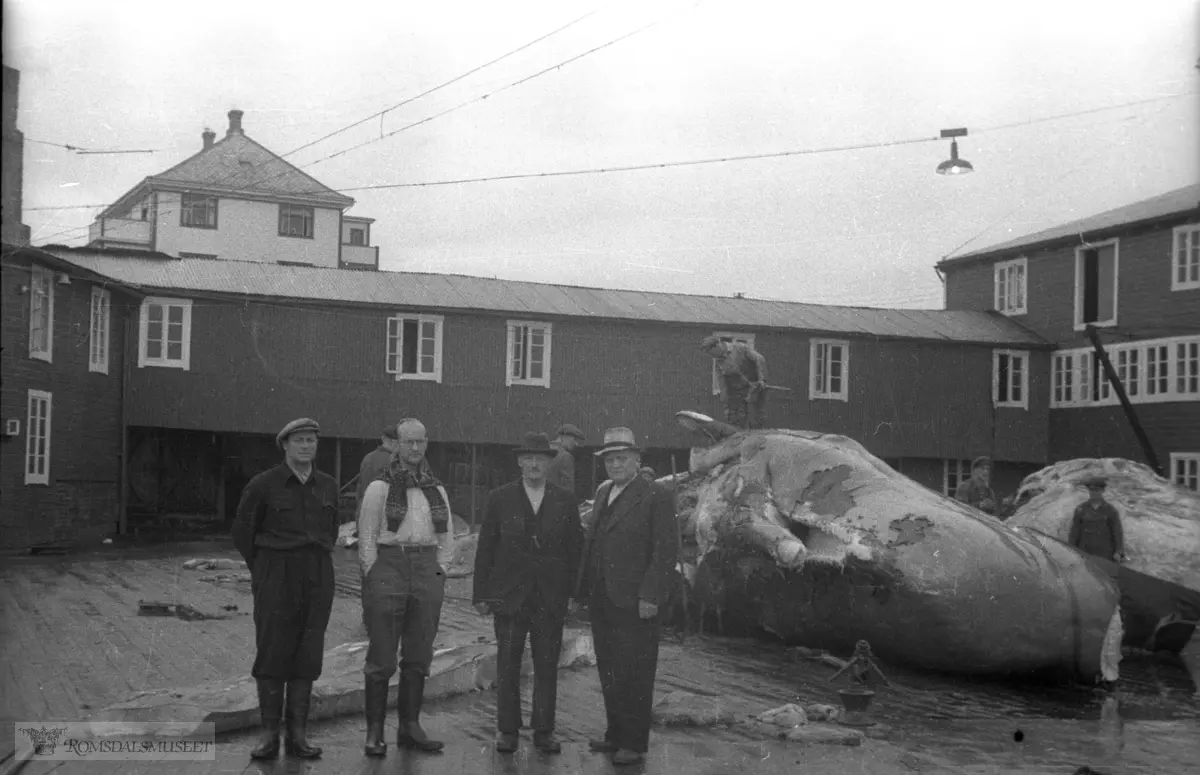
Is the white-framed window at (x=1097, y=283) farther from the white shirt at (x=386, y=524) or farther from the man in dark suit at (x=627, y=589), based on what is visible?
the white shirt at (x=386, y=524)

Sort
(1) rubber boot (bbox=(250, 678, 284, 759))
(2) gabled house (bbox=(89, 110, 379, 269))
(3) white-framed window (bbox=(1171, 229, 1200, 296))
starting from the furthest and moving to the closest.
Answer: (2) gabled house (bbox=(89, 110, 379, 269))
(3) white-framed window (bbox=(1171, 229, 1200, 296))
(1) rubber boot (bbox=(250, 678, 284, 759))

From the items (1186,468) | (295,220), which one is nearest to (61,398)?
(1186,468)

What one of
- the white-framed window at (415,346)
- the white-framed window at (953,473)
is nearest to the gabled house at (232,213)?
the white-framed window at (415,346)

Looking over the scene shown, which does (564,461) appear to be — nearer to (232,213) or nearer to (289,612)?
(289,612)

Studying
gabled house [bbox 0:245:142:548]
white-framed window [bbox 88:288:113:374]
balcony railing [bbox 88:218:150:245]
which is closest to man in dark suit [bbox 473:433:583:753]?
gabled house [bbox 0:245:142:548]

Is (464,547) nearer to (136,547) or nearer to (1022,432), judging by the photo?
(136,547)

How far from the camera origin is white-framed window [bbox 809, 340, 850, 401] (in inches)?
1323

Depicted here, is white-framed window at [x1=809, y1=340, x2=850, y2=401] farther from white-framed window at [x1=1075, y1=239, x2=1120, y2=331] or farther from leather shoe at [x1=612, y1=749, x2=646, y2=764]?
leather shoe at [x1=612, y1=749, x2=646, y2=764]

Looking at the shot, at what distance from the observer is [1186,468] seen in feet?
97.4

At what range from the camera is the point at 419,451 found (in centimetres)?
751

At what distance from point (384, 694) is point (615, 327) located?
24994mm

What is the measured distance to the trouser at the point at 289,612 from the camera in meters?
6.99

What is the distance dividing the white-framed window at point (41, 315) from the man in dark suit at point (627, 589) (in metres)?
17.8

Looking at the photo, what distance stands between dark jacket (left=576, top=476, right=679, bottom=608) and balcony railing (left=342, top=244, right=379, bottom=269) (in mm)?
56854
